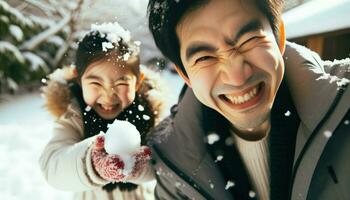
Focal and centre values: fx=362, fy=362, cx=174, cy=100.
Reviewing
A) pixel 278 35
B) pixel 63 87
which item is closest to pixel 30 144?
pixel 63 87

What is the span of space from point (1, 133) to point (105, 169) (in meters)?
2.55

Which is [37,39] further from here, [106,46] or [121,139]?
[121,139]

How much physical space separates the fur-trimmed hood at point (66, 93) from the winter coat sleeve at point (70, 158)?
63 millimetres

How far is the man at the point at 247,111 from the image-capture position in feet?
1.90

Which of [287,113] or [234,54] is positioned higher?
[234,54]

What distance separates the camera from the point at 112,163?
677 mm

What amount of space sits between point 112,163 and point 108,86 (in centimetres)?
20

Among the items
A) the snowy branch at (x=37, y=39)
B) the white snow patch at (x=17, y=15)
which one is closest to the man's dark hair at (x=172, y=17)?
the snowy branch at (x=37, y=39)

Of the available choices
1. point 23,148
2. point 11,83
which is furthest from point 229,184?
point 11,83

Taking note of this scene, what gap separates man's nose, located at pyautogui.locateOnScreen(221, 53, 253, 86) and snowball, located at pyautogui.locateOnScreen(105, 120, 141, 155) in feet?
0.76

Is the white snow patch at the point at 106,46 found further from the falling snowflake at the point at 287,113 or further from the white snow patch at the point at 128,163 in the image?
the falling snowflake at the point at 287,113

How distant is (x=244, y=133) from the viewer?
732mm

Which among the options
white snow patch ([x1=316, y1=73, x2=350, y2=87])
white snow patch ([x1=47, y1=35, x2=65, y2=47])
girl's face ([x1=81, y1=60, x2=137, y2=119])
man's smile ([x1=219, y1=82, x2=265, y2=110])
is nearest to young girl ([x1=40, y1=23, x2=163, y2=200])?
girl's face ([x1=81, y1=60, x2=137, y2=119])

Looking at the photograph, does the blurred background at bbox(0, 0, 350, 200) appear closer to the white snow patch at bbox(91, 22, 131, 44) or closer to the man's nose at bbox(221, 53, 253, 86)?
the white snow patch at bbox(91, 22, 131, 44)
